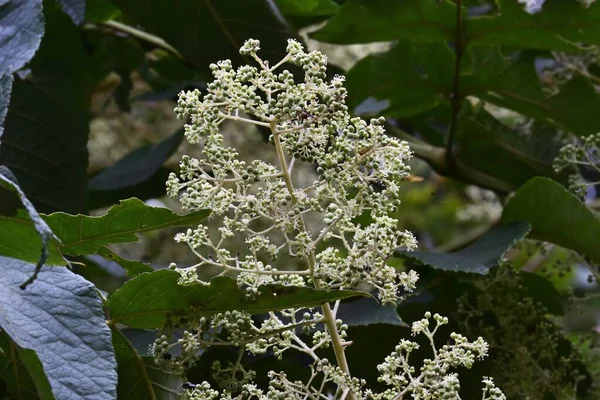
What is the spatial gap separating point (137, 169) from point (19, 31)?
577mm

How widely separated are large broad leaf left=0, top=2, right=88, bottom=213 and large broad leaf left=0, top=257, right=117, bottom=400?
1.52 feet

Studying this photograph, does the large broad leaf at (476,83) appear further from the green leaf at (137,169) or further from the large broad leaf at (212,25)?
the green leaf at (137,169)

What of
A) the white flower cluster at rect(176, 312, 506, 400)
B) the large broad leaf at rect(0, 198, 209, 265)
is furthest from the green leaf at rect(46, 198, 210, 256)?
the white flower cluster at rect(176, 312, 506, 400)

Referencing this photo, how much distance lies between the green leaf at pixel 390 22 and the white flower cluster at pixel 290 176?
1.71ft

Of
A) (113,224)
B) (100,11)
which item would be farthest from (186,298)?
(100,11)

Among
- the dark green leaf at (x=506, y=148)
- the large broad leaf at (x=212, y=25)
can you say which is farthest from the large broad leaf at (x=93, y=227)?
the dark green leaf at (x=506, y=148)

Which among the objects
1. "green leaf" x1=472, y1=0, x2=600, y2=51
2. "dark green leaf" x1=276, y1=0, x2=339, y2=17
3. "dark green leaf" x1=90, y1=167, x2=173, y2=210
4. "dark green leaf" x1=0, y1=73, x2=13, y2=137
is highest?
"green leaf" x1=472, y1=0, x2=600, y2=51

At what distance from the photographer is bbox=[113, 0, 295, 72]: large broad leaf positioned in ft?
3.58

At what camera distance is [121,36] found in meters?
1.47

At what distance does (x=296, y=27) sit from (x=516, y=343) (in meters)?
0.66

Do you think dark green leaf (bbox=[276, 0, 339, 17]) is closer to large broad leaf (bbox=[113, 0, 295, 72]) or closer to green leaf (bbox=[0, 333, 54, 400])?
large broad leaf (bbox=[113, 0, 295, 72])

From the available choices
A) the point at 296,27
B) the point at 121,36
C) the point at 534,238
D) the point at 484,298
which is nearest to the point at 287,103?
the point at 484,298

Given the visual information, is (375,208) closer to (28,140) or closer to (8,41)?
(8,41)

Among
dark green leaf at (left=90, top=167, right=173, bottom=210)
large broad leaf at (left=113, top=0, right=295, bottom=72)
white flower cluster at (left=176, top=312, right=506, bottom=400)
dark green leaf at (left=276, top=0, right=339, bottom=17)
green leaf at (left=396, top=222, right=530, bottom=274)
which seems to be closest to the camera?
white flower cluster at (left=176, top=312, right=506, bottom=400)
